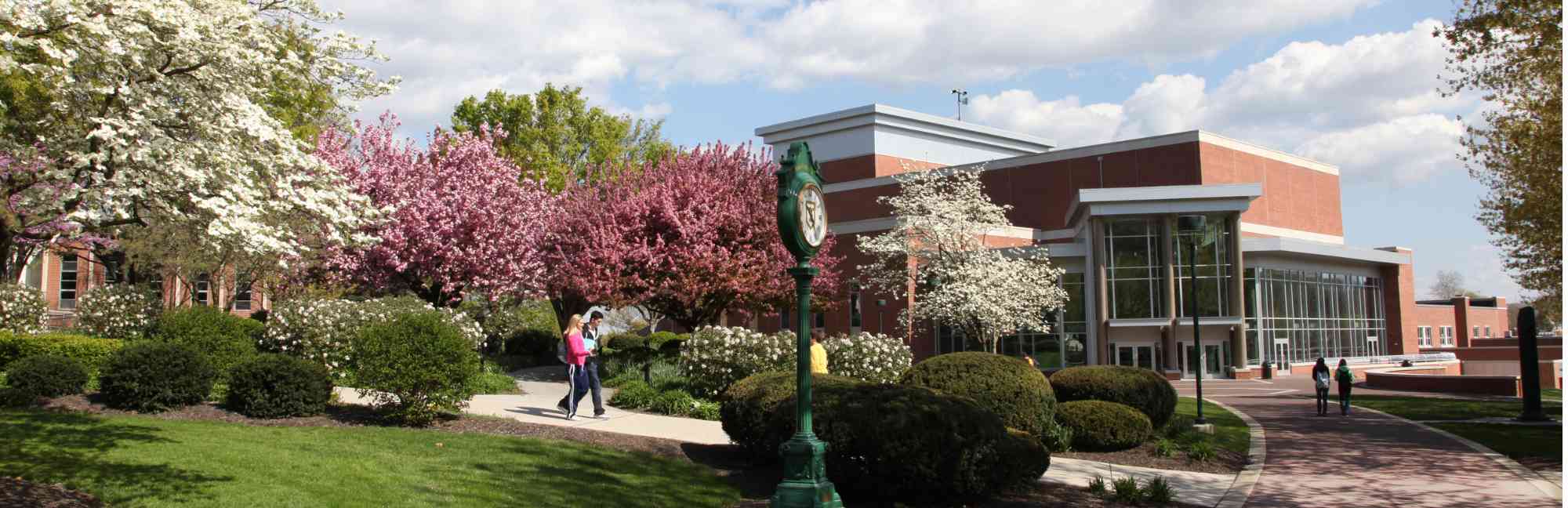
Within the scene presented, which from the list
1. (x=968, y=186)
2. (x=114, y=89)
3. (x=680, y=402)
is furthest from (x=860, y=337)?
(x=968, y=186)

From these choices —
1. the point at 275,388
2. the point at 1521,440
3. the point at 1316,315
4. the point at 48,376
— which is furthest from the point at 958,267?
the point at 48,376

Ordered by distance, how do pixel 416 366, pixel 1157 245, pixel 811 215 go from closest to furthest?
1. pixel 811 215
2. pixel 416 366
3. pixel 1157 245

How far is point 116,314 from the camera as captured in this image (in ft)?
73.0

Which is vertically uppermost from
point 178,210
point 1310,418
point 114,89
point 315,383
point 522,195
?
point 522,195

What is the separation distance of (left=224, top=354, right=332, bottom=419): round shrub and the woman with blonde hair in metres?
3.19

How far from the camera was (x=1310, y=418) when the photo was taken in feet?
72.5

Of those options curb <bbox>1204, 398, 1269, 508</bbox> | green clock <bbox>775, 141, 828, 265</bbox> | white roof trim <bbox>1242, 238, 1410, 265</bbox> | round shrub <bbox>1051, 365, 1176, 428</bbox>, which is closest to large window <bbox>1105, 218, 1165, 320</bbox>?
white roof trim <bbox>1242, 238, 1410, 265</bbox>

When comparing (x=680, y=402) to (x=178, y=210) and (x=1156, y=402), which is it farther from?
(x=178, y=210)

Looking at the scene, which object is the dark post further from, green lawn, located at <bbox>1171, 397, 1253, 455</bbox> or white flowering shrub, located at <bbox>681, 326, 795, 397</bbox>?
white flowering shrub, located at <bbox>681, 326, 795, 397</bbox>

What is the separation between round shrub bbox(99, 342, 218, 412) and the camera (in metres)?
13.3

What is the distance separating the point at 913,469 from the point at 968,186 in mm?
33395

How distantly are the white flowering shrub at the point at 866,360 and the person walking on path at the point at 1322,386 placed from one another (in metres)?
10.2

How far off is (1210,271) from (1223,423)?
25.7 meters

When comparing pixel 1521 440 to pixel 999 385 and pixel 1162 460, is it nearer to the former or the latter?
pixel 1162 460
